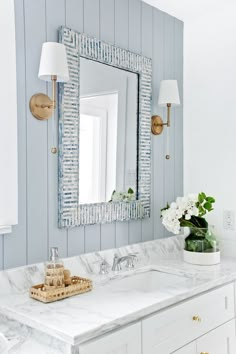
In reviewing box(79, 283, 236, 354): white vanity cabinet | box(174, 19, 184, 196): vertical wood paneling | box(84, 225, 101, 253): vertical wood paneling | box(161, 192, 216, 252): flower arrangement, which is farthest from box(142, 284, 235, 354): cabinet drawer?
box(174, 19, 184, 196): vertical wood paneling

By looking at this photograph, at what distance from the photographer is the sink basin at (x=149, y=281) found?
2.02 meters

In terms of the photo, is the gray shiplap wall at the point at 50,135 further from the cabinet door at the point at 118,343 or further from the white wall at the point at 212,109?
the cabinet door at the point at 118,343

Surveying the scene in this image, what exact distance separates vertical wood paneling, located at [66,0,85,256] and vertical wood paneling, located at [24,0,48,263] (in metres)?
0.14

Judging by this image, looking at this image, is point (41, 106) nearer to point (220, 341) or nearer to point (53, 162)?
point (53, 162)

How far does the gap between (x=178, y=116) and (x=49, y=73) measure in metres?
1.18

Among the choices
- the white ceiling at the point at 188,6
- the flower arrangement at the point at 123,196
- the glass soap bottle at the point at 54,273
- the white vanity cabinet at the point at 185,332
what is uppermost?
the white ceiling at the point at 188,6

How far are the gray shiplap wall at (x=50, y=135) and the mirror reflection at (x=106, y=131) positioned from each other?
0.56ft

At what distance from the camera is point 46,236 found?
188 cm

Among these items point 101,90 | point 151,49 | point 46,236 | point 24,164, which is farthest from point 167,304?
point 151,49

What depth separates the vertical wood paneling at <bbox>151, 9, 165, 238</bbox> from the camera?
2.49 m

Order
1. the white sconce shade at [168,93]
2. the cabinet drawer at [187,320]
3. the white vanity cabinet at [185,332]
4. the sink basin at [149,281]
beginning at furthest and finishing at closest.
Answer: the white sconce shade at [168,93], the sink basin at [149,281], the cabinet drawer at [187,320], the white vanity cabinet at [185,332]

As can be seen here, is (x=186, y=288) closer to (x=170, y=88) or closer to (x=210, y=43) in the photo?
(x=170, y=88)

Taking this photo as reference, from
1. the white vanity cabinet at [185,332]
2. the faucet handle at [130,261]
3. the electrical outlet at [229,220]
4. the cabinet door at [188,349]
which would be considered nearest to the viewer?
the white vanity cabinet at [185,332]

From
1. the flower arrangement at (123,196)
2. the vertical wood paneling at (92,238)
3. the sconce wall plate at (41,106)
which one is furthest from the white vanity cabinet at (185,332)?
the sconce wall plate at (41,106)
